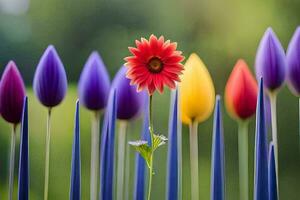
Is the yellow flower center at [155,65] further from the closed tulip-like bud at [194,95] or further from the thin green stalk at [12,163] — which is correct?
the thin green stalk at [12,163]

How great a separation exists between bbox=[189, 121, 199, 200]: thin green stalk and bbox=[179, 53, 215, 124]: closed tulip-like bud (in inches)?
0.7

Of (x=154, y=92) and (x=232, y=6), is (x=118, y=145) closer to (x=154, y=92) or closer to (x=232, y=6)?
(x=154, y=92)

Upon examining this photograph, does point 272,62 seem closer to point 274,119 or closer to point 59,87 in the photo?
point 274,119

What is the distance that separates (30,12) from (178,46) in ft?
1.13

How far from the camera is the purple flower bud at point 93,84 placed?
1047 mm

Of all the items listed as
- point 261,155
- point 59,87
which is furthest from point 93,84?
point 261,155

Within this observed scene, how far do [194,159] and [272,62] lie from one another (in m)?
0.28

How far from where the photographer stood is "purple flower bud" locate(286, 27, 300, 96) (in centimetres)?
104

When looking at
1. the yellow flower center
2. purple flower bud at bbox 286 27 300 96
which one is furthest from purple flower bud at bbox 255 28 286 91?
the yellow flower center

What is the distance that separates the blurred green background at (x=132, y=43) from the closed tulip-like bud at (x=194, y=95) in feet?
A: 0.06

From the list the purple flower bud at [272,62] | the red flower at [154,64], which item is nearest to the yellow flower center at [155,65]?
the red flower at [154,64]

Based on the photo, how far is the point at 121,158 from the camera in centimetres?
104

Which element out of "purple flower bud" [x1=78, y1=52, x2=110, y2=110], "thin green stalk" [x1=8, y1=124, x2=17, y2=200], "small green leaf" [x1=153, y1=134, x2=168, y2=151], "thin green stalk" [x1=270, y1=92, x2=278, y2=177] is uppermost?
"purple flower bud" [x1=78, y1=52, x2=110, y2=110]

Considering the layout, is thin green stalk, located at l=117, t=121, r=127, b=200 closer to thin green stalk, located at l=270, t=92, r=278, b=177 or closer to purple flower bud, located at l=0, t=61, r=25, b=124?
purple flower bud, located at l=0, t=61, r=25, b=124
